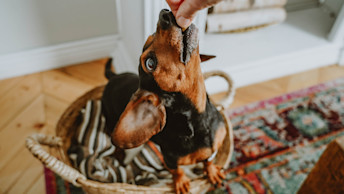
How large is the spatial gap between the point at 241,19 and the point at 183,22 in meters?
1.00

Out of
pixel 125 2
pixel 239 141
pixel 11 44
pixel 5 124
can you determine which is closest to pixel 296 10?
pixel 239 141

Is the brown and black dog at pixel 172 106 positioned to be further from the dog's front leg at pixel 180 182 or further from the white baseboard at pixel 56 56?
the white baseboard at pixel 56 56

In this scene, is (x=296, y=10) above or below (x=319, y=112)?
above

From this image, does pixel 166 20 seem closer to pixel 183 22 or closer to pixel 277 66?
pixel 183 22

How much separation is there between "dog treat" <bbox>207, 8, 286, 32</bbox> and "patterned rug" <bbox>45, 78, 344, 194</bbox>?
41 centimetres

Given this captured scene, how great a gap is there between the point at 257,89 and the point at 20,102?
1221 millimetres

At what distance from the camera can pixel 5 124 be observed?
127cm

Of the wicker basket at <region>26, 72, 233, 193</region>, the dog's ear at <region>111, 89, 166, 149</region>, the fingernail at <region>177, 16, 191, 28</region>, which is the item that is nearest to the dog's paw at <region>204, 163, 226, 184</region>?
the wicker basket at <region>26, 72, 233, 193</region>

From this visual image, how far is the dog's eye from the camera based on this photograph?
573 mm

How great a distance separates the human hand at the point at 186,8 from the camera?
0.42 m

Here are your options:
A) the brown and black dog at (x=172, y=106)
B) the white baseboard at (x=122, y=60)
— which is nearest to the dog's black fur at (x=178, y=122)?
the brown and black dog at (x=172, y=106)

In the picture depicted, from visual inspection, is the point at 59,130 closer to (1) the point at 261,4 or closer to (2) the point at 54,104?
(2) the point at 54,104

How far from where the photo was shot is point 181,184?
0.83 metres

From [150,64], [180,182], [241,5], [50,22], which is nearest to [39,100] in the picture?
[50,22]
